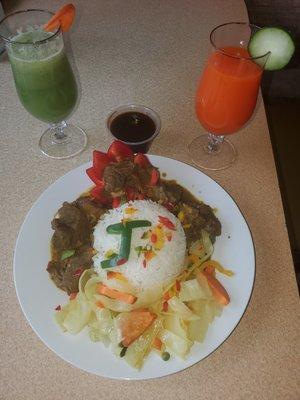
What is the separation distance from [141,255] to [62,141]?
2.23 ft

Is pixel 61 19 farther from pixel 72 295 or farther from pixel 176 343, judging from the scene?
pixel 176 343

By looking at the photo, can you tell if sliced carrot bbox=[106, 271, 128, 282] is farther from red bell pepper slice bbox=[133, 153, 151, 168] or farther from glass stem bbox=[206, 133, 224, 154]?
glass stem bbox=[206, 133, 224, 154]

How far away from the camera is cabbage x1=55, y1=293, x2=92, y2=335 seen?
1.06m

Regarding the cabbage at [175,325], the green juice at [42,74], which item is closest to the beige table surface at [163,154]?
the cabbage at [175,325]

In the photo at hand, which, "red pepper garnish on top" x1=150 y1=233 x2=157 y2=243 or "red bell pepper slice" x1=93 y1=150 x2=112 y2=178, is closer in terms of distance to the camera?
"red pepper garnish on top" x1=150 y1=233 x2=157 y2=243

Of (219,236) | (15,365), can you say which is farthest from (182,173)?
(15,365)

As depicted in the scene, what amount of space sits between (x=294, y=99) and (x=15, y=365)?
2.40 m

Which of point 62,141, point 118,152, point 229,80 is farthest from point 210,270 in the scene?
point 62,141

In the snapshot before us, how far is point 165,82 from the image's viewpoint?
1.83m

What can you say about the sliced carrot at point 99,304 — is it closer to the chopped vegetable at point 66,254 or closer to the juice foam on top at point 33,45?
the chopped vegetable at point 66,254

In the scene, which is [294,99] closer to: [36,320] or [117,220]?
[117,220]

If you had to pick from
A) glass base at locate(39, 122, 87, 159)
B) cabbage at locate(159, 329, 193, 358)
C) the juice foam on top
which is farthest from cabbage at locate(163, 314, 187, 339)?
the juice foam on top

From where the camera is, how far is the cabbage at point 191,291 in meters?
1.10

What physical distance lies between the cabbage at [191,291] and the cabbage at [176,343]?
0.37 feet
